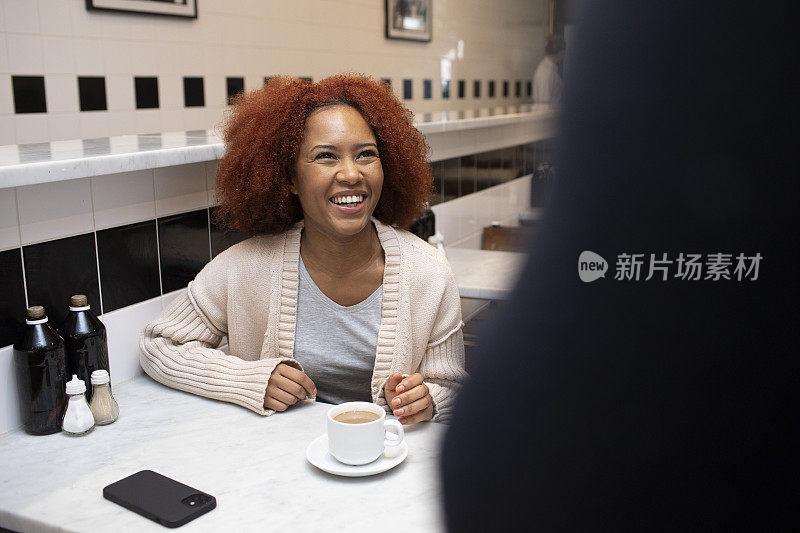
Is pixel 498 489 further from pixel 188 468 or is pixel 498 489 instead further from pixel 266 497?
pixel 188 468

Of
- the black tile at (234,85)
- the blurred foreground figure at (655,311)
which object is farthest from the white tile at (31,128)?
the blurred foreground figure at (655,311)

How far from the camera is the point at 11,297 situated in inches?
52.3

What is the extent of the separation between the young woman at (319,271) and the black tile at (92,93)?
1.73 meters

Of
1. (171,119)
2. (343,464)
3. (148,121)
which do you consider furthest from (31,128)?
(343,464)

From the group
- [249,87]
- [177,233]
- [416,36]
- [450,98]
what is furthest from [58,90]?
[450,98]

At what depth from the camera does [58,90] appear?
9.74 feet

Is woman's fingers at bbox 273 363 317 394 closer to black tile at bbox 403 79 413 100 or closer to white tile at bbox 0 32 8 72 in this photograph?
white tile at bbox 0 32 8 72

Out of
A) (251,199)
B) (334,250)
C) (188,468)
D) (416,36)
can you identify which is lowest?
(188,468)

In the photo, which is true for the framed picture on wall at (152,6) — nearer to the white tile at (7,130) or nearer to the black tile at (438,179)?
the white tile at (7,130)

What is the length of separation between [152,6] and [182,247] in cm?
199

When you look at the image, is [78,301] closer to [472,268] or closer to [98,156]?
[98,156]

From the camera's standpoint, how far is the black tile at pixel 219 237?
1.80m

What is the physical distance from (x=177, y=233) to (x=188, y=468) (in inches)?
27.1

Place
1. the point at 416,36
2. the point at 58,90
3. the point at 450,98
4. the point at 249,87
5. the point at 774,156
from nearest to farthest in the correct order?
the point at 774,156 < the point at 58,90 < the point at 249,87 < the point at 416,36 < the point at 450,98
